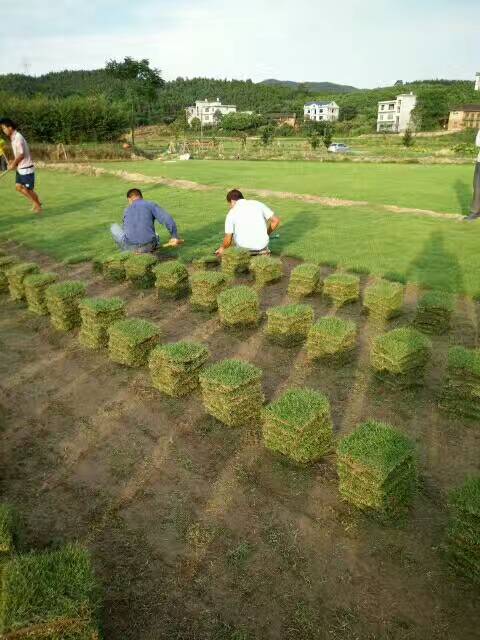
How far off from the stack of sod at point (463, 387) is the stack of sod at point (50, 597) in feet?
14.5

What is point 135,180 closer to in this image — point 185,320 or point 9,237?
point 9,237

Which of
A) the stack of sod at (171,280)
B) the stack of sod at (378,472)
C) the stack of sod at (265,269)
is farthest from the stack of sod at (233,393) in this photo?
the stack of sod at (265,269)

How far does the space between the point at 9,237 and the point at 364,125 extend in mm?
115716

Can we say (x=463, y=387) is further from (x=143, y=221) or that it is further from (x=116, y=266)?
(x=143, y=221)

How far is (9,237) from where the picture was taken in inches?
579

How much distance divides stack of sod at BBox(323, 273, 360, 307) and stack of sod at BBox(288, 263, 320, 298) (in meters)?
0.33

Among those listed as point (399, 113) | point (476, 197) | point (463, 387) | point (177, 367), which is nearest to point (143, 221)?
point (177, 367)

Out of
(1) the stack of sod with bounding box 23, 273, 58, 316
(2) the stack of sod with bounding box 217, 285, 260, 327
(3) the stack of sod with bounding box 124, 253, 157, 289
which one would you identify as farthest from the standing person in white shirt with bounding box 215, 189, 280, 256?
(1) the stack of sod with bounding box 23, 273, 58, 316

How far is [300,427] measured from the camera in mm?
4246

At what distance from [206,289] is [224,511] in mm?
5024

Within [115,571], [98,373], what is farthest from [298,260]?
[115,571]

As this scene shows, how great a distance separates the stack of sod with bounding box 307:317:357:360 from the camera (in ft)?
20.7

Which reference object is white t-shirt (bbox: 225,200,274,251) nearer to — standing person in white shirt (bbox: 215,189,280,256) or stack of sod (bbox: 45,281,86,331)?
standing person in white shirt (bbox: 215,189,280,256)

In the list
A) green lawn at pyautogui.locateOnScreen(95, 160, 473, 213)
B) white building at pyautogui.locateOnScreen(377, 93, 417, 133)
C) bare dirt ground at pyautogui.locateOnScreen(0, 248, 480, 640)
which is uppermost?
white building at pyautogui.locateOnScreen(377, 93, 417, 133)
